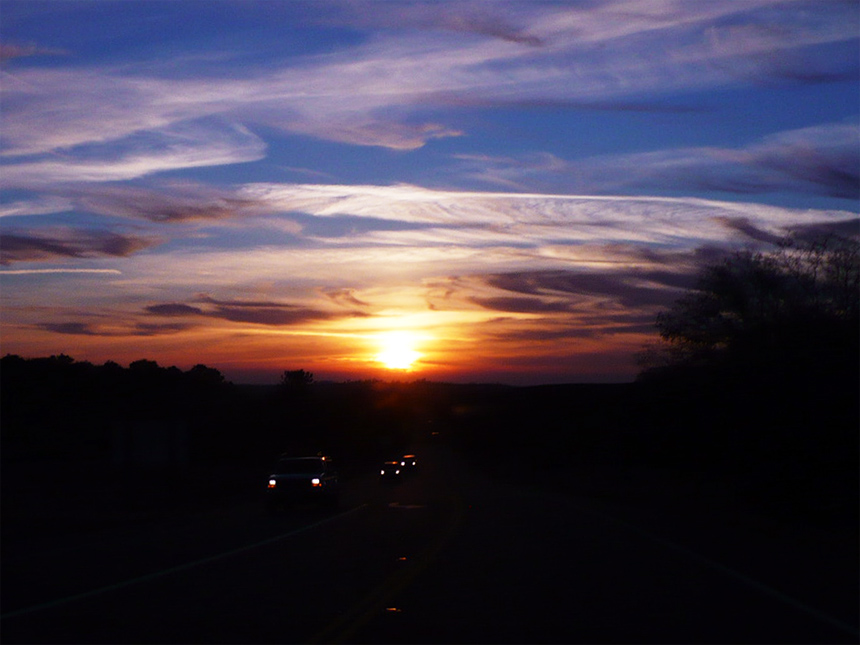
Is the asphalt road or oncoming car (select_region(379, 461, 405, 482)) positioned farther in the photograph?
oncoming car (select_region(379, 461, 405, 482))

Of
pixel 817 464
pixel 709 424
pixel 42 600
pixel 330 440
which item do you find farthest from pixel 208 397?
pixel 42 600

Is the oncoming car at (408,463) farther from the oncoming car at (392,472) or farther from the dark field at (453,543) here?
the dark field at (453,543)

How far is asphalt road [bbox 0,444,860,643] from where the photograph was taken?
33.7 feet

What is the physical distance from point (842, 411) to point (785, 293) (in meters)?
16.2

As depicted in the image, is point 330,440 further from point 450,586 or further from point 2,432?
point 450,586

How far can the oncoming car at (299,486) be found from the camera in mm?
31328

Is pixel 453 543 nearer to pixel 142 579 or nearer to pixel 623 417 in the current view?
pixel 142 579

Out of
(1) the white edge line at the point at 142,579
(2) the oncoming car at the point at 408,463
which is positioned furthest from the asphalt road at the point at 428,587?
(2) the oncoming car at the point at 408,463

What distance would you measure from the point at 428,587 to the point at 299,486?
60.8 ft

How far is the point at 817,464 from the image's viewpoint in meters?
25.8

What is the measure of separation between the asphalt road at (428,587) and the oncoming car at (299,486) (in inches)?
294

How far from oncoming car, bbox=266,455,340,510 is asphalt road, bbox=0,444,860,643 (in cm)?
746

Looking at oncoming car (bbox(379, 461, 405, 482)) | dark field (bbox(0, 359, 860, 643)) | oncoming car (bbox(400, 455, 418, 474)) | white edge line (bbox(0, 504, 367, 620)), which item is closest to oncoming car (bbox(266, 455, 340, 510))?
dark field (bbox(0, 359, 860, 643))

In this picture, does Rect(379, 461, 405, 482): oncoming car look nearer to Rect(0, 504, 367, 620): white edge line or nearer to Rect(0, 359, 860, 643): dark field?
Rect(0, 359, 860, 643): dark field
